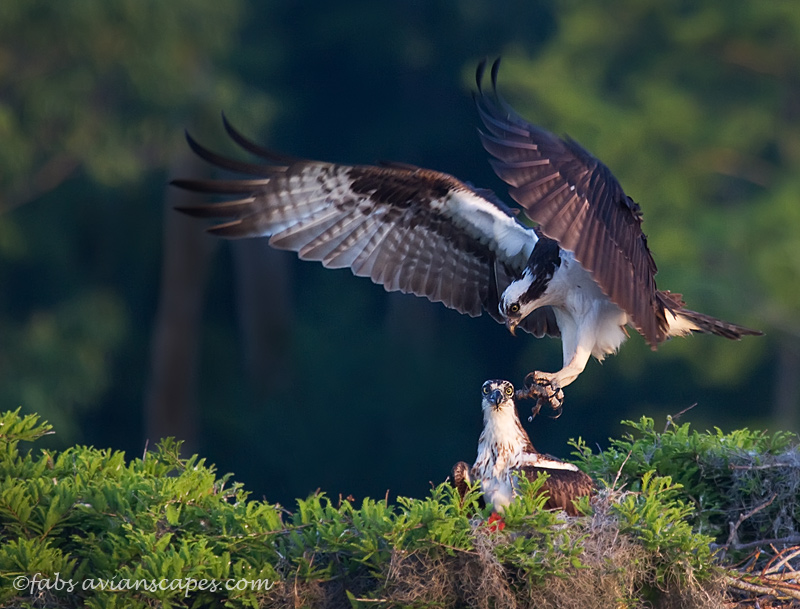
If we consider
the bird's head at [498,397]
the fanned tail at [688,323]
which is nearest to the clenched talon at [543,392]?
the bird's head at [498,397]

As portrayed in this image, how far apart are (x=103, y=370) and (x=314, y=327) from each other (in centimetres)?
493

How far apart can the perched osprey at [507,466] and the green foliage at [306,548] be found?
13 cm

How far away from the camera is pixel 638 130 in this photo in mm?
17594

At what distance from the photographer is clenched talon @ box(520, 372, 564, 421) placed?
19.0ft

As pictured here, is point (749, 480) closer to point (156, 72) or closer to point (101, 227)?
point (156, 72)

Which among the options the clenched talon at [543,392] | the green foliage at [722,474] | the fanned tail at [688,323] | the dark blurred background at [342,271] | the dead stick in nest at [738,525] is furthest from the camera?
the dark blurred background at [342,271]

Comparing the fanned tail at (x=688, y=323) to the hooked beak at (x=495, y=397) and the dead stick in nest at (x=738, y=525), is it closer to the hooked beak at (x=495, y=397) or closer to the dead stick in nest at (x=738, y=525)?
the dead stick in nest at (x=738, y=525)

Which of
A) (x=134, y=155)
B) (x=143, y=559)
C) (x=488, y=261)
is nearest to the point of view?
(x=143, y=559)

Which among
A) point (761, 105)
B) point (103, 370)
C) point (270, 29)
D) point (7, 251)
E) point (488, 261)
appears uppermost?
point (270, 29)

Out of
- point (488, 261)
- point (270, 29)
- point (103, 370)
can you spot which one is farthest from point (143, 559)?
point (270, 29)

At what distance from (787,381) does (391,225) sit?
13.6 m

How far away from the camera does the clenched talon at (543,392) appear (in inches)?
228

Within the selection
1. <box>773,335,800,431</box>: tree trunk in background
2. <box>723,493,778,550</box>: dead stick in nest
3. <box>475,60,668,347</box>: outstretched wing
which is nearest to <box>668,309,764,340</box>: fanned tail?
<box>475,60,668,347</box>: outstretched wing

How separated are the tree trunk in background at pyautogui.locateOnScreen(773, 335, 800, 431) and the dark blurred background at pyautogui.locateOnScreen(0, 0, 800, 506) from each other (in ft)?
0.15
